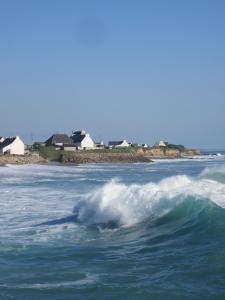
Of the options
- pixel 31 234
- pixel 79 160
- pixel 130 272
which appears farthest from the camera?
pixel 79 160

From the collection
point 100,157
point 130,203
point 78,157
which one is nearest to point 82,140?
point 100,157

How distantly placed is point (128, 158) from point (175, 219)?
200 ft

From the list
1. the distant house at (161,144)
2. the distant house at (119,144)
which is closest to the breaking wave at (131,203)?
the distant house at (119,144)

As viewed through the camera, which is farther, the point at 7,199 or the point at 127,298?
the point at 7,199

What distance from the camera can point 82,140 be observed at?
7844 centimetres

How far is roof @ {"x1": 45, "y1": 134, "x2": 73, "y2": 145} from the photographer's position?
3036 inches

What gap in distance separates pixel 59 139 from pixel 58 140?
0.37 meters

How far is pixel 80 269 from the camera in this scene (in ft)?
25.2

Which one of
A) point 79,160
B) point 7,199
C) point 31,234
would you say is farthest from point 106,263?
point 79,160

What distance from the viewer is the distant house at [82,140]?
78137mm

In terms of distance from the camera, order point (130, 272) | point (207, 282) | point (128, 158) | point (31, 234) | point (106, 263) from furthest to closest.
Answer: point (128, 158)
point (31, 234)
point (106, 263)
point (130, 272)
point (207, 282)

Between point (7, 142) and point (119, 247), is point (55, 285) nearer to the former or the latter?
point (119, 247)

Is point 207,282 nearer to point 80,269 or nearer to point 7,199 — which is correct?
point 80,269

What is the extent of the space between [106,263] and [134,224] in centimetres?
358
